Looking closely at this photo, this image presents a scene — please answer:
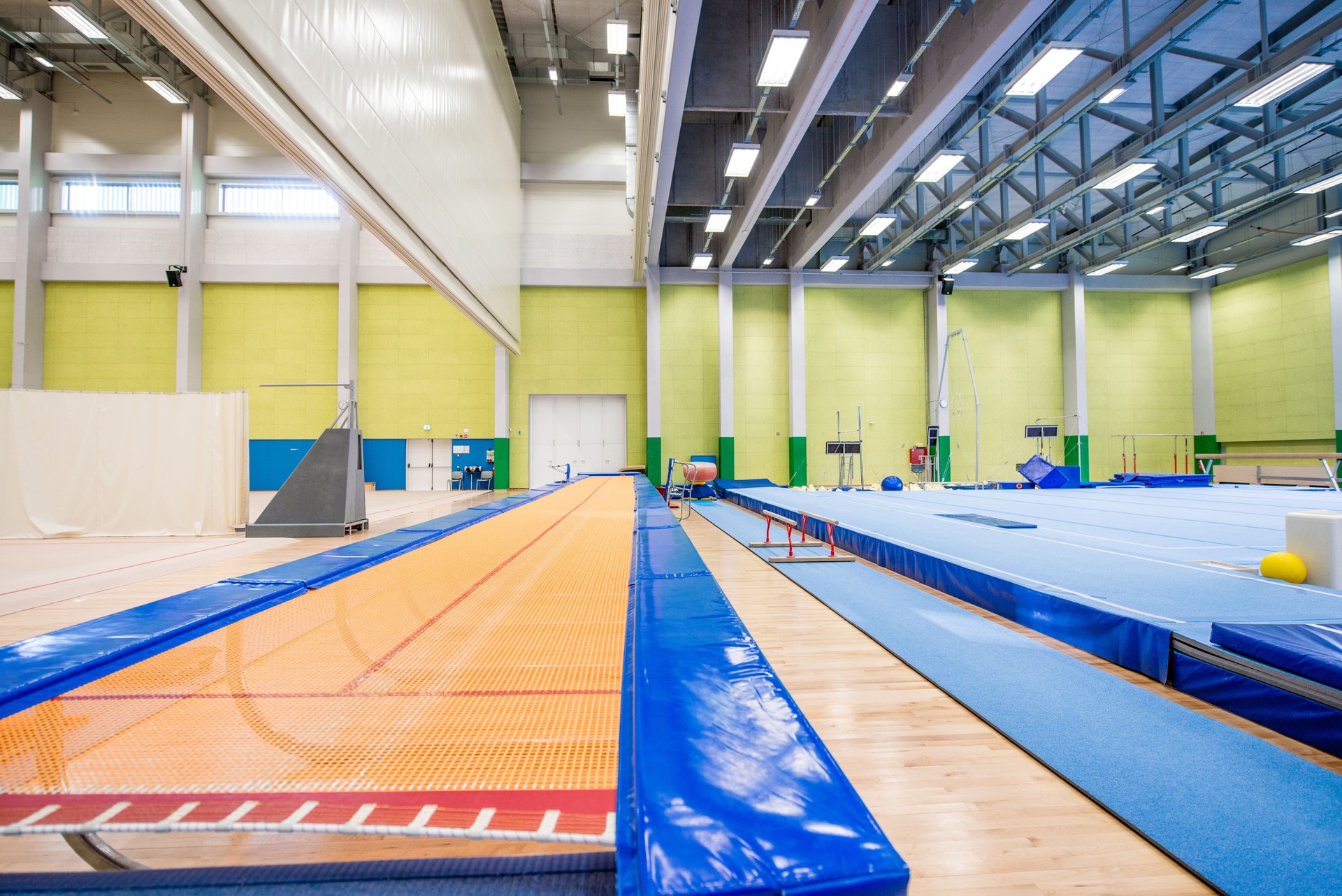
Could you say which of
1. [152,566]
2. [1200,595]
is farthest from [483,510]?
[1200,595]

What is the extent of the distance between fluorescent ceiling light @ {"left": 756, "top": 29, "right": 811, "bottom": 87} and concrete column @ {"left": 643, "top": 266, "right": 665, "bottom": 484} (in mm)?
7389

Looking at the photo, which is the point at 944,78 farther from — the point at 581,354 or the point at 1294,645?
the point at 581,354

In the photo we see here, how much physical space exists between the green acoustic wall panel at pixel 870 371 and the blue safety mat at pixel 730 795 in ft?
49.6

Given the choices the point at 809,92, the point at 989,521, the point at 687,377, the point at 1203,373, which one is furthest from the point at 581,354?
the point at 1203,373

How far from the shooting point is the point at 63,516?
722 cm

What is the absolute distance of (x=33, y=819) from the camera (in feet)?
3.82

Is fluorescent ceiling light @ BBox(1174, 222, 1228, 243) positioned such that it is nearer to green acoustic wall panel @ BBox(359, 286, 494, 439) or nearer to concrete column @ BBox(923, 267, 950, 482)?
concrete column @ BBox(923, 267, 950, 482)

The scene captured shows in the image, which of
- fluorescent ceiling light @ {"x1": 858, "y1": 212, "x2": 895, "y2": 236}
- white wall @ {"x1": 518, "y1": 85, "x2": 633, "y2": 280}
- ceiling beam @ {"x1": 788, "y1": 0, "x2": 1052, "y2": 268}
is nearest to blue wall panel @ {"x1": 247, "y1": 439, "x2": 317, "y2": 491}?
white wall @ {"x1": 518, "y1": 85, "x2": 633, "y2": 280}

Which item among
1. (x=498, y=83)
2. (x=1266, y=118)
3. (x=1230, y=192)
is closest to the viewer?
(x=1266, y=118)

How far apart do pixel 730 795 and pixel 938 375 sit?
17.0 metres

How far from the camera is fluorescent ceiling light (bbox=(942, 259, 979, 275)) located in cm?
1483

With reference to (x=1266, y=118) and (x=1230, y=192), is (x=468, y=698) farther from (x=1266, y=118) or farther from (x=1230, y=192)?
(x=1230, y=192)

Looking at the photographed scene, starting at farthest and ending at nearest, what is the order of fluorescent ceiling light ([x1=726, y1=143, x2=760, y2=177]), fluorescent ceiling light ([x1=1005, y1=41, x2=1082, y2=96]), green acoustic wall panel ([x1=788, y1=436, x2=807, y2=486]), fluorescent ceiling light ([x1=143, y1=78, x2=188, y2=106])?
1. green acoustic wall panel ([x1=788, y1=436, x2=807, y2=486])
2. fluorescent ceiling light ([x1=143, y1=78, x2=188, y2=106])
3. fluorescent ceiling light ([x1=726, y1=143, x2=760, y2=177])
4. fluorescent ceiling light ([x1=1005, y1=41, x2=1082, y2=96])

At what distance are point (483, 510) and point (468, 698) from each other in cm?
489
